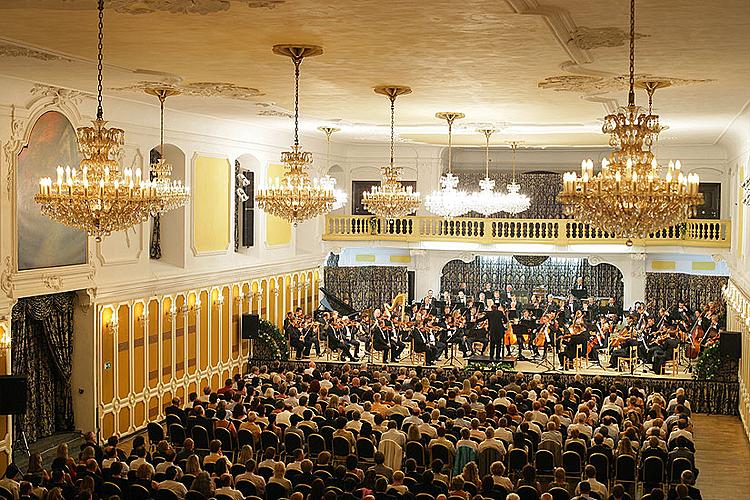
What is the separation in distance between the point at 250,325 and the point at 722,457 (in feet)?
42.5

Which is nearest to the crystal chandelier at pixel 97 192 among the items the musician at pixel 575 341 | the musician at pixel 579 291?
the musician at pixel 575 341

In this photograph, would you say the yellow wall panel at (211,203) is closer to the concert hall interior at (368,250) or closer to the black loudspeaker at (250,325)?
the concert hall interior at (368,250)

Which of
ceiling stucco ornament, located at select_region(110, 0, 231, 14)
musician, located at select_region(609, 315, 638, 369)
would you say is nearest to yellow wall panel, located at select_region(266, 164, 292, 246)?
musician, located at select_region(609, 315, 638, 369)

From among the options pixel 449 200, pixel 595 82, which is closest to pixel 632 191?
pixel 595 82

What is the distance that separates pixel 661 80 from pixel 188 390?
14233 millimetres

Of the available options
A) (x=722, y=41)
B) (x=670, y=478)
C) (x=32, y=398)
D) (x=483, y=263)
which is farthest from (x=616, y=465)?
(x=483, y=263)

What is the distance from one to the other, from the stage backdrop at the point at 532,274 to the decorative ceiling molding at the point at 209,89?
730 inches

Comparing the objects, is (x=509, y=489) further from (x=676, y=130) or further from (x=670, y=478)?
(x=676, y=130)

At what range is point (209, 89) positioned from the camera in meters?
16.6

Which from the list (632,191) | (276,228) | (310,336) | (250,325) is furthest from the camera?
(276,228)

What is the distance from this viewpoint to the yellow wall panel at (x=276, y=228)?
1086 inches

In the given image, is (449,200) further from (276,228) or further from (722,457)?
(722,457)

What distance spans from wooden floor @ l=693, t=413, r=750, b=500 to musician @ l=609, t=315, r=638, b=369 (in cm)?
243

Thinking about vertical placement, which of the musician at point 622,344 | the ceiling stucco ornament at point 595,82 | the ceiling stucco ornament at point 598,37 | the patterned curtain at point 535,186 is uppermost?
the ceiling stucco ornament at point 595,82
